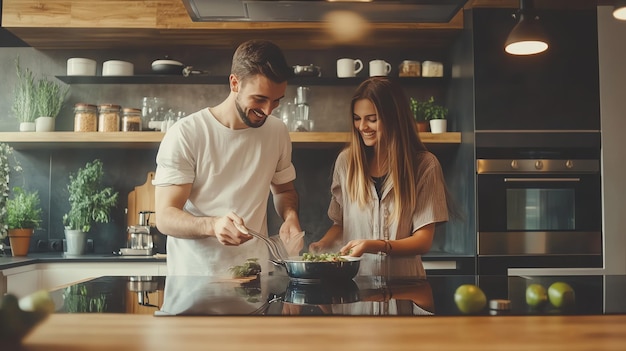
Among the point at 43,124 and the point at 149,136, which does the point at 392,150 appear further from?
the point at 43,124

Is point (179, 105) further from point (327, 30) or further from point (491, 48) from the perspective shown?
point (491, 48)

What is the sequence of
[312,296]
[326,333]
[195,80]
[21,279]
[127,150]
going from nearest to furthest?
[326,333] → [312,296] → [21,279] → [195,80] → [127,150]

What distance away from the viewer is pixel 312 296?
4.87 feet

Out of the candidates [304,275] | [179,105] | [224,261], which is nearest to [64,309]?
[304,275]

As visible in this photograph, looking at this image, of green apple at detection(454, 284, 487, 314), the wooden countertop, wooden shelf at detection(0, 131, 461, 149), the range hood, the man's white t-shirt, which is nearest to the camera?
the wooden countertop

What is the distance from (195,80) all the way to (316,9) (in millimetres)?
2043

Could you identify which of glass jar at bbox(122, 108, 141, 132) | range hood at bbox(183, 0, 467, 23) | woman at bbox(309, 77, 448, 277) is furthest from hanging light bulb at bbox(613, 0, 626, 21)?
glass jar at bbox(122, 108, 141, 132)

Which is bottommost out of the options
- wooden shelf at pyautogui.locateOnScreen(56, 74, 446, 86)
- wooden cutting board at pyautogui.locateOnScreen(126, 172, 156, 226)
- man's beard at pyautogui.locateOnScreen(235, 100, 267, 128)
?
wooden cutting board at pyautogui.locateOnScreen(126, 172, 156, 226)

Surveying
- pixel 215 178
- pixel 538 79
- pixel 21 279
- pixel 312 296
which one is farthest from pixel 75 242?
pixel 538 79

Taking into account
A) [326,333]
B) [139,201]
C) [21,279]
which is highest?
[139,201]

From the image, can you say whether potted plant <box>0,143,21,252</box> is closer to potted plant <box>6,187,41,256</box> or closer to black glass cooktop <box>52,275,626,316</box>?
potted plant <box>6,187,41,256</box>

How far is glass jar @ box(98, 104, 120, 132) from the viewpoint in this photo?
3625 millimetres

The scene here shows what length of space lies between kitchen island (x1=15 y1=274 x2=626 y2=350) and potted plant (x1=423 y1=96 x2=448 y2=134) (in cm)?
207

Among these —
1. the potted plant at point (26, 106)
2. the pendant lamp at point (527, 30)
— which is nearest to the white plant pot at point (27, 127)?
the potted plant at point (26, 106)
